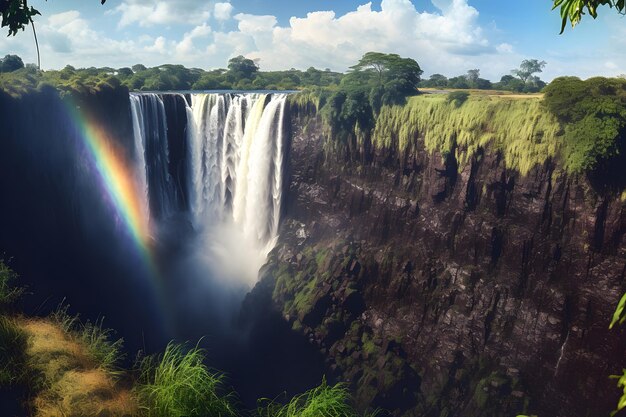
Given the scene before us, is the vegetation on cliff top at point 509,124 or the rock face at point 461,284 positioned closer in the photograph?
the vegetation on cliff top at point 509,124

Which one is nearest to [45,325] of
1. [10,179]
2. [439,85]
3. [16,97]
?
[10,179]

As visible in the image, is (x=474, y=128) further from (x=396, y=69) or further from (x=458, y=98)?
(x=396, y=69)

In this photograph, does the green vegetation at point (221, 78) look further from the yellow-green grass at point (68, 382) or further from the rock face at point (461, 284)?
the yellow-green grass at point (68, 382)

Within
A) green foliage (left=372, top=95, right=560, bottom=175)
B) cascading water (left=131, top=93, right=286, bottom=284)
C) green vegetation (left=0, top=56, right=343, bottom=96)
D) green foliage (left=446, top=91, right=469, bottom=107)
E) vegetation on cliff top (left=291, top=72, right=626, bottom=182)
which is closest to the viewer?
vegetation on cliff top (left=291, top=72, right=626, bottom=182)

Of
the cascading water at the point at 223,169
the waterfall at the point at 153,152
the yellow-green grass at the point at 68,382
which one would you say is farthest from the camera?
the cascading water at the point at 223,169

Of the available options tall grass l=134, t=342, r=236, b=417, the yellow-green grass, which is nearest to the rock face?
tall grass l=134, t=342, r=236, b=417

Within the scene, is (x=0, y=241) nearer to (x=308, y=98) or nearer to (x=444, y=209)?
(x=308, y=98)

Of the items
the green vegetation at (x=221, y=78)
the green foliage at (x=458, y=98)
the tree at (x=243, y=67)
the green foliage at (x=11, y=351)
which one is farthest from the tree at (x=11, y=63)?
the green foliage at (x=11, y=351)

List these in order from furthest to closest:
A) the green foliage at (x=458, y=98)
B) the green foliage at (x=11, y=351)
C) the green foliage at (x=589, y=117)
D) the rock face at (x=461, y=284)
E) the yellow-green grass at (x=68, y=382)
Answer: the green foliage at (x=458, y=98) < the rock face at (x=461, y=284) < the green foliage at (x=589, y=117) < the green foliage at (x=11, y=351) < the yellow-green grass at (x=68, y=382)

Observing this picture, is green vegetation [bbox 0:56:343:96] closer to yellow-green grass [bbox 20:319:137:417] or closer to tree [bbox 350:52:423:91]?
tree [bbox 350:52:423:91]
